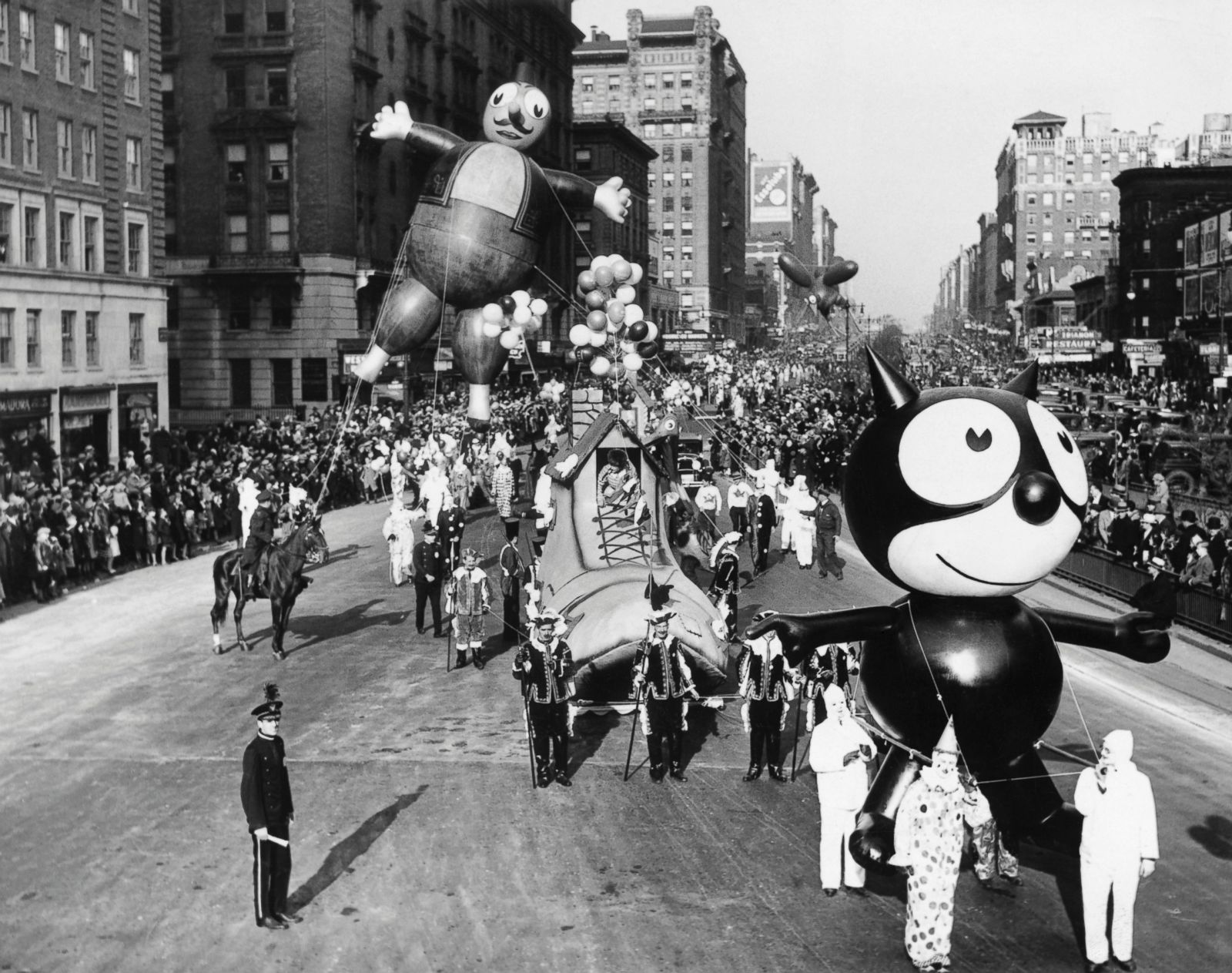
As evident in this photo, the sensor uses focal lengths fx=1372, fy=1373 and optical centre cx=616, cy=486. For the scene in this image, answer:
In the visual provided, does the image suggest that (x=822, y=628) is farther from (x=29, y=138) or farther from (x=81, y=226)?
(x=81, y=226)

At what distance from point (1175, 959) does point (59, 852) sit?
328 inches

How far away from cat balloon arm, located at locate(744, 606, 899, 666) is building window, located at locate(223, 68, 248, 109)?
49259 millimetres

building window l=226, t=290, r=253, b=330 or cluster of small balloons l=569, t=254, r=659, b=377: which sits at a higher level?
building window l=226, t=290, r=253, b=330

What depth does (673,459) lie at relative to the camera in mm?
23250

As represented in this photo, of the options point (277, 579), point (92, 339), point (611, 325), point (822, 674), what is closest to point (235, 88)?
point (92, 339)

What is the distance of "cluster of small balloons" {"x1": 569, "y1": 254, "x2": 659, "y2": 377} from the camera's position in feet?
76.6

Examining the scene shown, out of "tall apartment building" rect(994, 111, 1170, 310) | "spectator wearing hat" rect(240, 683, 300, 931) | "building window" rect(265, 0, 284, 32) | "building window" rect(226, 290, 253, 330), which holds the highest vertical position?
"tall apartment building" rect(994, 111, 1170, 310)

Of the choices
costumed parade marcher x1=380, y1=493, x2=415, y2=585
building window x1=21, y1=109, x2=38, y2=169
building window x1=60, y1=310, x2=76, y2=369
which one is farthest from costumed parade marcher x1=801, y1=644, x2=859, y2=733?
building window x1=21, y1=109, x2=38, y2=169

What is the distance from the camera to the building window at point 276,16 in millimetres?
53312

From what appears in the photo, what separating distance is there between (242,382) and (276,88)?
38.3 ft

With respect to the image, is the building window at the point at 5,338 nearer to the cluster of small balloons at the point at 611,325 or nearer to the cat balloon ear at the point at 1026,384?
the cluster of small balloons at the point at 611,325

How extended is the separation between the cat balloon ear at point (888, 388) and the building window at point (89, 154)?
3279 centimetres

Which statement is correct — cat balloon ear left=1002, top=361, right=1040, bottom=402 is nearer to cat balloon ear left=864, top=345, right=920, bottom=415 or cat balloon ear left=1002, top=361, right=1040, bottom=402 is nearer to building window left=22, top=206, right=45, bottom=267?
cat balloon ear left=864, top=345, right=920, bottom=415

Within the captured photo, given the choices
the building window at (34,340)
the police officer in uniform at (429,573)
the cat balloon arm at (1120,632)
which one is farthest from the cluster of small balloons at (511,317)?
the cat balloon arm at (1120,632)
